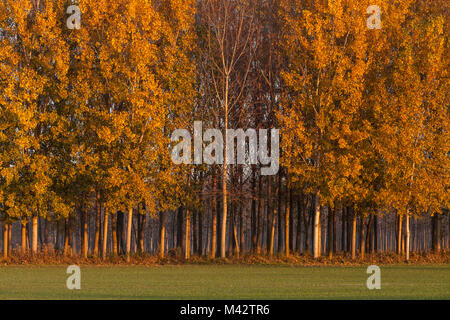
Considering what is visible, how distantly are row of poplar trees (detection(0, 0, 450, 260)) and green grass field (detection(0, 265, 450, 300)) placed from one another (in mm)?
10810

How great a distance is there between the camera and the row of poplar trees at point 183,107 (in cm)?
4491

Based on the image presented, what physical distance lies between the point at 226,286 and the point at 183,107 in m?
22.3

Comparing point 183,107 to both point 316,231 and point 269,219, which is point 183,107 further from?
point 316,231

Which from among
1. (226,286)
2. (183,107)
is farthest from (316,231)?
(226,286)

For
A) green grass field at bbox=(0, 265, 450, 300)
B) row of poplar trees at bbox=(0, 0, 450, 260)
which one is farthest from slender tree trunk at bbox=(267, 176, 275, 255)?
green grass field at bbox=(0, 265, 450, 300)

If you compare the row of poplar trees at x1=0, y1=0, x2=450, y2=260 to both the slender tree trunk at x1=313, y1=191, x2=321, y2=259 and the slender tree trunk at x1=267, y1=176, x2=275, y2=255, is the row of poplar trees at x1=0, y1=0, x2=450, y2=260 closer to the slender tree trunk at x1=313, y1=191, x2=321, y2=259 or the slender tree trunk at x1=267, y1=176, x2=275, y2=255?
Answer: the slender tree trunk at x1=313, y1=191, x2=321, y2=259

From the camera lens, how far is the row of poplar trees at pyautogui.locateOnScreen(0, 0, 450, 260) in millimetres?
44906

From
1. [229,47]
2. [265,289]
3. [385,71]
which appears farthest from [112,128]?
[265,289]

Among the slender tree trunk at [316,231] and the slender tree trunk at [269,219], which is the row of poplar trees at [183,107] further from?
the slender tree trunk at [269,219]

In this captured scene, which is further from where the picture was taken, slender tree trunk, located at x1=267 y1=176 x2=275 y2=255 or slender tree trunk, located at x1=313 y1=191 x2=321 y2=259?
slender tree trunk, located at x1=267 y1=176 x2=275 y2=255

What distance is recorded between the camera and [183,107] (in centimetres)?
4741

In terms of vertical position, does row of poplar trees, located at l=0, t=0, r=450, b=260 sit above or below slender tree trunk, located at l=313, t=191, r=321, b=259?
above

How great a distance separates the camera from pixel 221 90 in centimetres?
4972

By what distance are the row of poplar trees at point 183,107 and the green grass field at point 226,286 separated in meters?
10.8
